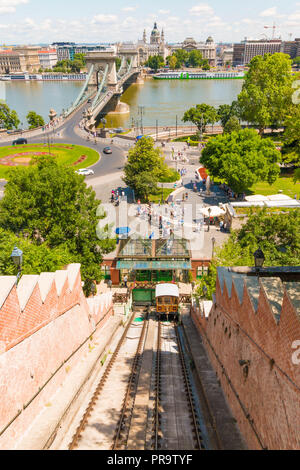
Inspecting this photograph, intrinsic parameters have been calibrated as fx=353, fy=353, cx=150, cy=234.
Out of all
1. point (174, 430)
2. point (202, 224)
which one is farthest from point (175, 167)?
point (174, 430)

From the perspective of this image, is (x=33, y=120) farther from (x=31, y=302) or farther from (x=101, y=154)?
(x=31, y=302)

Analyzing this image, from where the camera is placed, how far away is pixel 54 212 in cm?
2173

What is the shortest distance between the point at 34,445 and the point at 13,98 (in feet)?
473

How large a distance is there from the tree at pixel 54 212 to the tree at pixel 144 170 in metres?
16.5

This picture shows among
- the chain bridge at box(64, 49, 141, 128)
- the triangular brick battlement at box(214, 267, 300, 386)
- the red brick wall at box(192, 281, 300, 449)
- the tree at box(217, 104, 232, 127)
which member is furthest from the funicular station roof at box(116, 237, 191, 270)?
the chain bridge at box(64, 49, 141, 128)

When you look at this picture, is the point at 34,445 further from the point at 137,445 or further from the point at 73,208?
the point at 73,208

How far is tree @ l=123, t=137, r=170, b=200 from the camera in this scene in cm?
3912

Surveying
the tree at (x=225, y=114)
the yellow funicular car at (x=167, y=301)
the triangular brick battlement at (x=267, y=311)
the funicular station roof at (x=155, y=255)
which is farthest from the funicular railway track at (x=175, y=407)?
the tree at (x=225, y=114)

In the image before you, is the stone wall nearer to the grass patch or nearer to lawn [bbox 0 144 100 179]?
the grass patch

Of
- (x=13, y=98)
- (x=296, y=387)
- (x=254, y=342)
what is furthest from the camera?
(x=13, y=98)

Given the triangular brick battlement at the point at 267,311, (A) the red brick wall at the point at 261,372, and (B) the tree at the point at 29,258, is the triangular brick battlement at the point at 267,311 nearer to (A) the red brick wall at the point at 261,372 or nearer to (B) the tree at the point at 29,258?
(A) the red brick wall at the point at 261,372

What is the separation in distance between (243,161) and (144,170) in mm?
11267

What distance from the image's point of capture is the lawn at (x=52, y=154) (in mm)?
53812

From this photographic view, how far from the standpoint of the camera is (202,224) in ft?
114
